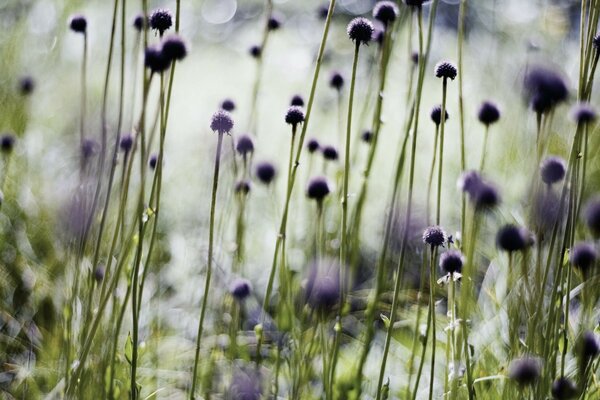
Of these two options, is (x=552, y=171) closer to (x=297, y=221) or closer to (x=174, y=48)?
(x=174, y=48)

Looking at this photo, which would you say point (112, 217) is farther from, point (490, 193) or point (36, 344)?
point (490, 193)

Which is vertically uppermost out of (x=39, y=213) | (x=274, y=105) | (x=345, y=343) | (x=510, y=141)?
(x=274, y=105)

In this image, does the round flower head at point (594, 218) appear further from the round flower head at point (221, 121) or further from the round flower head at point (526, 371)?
the round flower head at point (221, 121)

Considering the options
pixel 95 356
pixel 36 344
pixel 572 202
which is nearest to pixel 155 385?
pixel 95 356

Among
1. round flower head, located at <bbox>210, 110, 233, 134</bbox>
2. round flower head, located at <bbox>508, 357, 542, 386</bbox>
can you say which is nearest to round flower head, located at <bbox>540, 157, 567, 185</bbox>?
round flower head, located at <bbox>508, 357, 542, 386</bbox>

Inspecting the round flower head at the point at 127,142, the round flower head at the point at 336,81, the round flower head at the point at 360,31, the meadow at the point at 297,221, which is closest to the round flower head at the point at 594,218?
the meadow at the point at 297,221

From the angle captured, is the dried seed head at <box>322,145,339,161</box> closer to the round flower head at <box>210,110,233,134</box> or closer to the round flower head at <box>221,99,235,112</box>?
the round flower head at <box>221,99,235,112</box>

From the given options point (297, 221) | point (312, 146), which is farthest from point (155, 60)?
point (297, 221)
